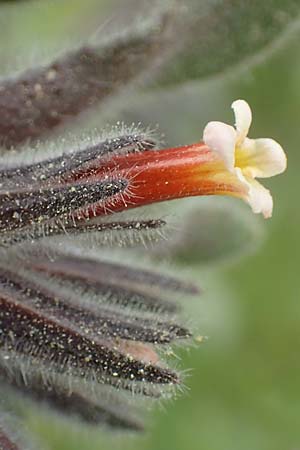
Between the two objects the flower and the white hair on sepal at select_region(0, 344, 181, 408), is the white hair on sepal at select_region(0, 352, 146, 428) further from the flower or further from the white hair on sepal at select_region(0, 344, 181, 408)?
the flower

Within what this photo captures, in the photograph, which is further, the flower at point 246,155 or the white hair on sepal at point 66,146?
the white hair on sepal at point 66,146

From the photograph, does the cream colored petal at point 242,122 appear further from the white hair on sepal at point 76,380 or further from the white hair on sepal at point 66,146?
the white hair on sepal at point 76,380

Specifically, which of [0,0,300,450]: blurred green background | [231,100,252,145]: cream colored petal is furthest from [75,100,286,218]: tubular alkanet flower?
[0,0,300,450]: blurred green background

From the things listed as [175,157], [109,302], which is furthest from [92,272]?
[175,157]

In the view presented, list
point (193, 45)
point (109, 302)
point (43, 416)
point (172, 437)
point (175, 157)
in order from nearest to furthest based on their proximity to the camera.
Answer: point (175, 157) → point (109, 302) → point (43, 416) → point (193, 45) → point (172, 437)

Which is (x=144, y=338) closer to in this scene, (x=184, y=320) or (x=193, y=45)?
(x=184, y=320)

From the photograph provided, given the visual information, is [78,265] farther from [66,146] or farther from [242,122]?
[242,122]

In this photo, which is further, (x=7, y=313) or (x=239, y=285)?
(x=239, y=285)

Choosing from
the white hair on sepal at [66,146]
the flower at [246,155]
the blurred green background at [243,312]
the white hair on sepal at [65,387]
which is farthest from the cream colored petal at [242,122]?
the blurred green background at [243,312]
